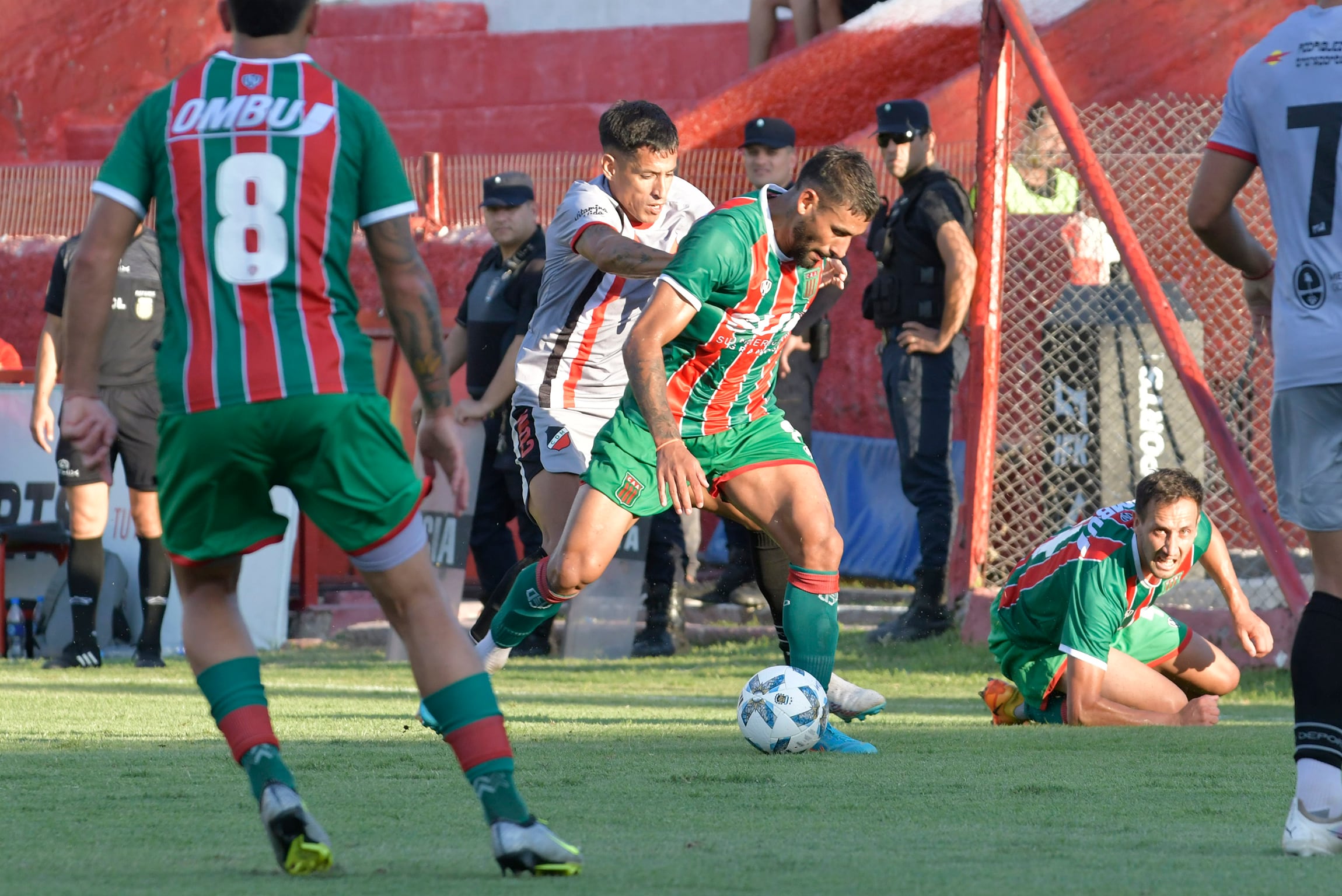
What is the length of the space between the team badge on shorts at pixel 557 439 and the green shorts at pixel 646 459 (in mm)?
710

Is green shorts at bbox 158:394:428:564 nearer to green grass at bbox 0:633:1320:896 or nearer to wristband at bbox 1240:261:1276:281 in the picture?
green grass at bbox 0:633:1320:896

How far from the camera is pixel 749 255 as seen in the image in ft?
18.7

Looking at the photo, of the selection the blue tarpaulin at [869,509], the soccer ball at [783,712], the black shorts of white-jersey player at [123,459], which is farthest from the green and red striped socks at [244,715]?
the blue tarpaulin at [869,509]

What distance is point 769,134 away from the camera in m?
9.54

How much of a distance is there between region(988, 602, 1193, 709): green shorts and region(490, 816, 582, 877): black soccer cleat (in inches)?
147

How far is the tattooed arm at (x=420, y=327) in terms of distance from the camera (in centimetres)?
364

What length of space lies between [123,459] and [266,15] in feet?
20.6

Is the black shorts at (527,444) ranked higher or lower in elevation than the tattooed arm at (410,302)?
lower

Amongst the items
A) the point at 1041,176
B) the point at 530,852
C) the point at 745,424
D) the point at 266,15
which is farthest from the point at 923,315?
the point at 530,852

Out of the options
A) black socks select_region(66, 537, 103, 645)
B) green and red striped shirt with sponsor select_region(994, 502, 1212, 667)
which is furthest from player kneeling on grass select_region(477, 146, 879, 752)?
black socks select_region(66, 537, 103, 645)

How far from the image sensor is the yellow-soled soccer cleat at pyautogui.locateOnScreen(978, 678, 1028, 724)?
6965 millimetres

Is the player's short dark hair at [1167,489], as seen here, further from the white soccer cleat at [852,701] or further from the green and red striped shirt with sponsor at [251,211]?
the green and red striped shirt with sponsor at [251,211]

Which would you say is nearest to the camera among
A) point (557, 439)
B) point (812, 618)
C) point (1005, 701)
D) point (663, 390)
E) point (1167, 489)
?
point (663, 390)

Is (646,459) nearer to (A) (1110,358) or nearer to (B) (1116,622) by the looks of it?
(B) (1116,622)
